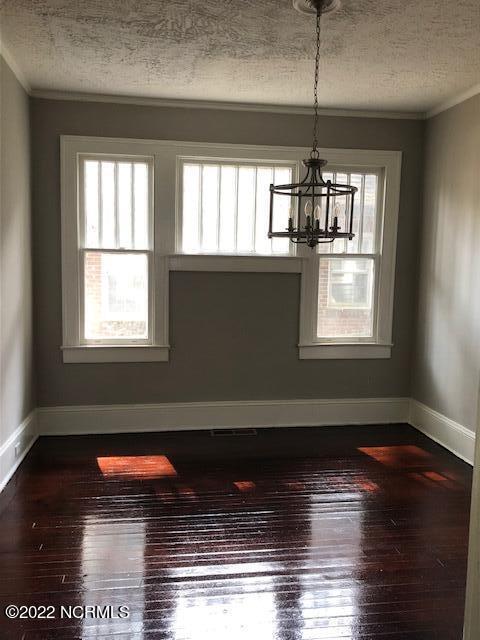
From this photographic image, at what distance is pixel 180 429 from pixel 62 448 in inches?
40.6

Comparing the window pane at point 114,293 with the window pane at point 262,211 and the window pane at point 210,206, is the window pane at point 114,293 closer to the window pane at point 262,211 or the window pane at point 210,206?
the window pane at point 210,206

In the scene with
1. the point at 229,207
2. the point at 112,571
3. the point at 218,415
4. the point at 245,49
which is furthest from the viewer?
the point at 218,415

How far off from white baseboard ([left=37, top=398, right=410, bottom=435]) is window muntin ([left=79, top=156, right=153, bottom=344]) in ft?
2.09

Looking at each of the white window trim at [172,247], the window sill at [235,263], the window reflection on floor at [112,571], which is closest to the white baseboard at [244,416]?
the white window trim at [172,247]

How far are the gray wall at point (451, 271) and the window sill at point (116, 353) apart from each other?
2367mm

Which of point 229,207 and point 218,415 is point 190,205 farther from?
point 218,415

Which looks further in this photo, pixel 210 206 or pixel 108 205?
pixel 210 206

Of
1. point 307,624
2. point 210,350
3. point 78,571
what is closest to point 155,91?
point 210,350

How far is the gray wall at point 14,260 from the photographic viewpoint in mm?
3654

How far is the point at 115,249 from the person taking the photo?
4.74 m

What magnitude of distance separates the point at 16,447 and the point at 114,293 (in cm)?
151

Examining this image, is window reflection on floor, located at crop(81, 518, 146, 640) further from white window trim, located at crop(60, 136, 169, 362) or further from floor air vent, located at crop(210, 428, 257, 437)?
white window trim, located at crop(60, 136, 169, 362)

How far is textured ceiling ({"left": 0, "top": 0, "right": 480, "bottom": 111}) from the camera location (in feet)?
9.65

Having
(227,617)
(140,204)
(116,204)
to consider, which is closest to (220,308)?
(140,204)
